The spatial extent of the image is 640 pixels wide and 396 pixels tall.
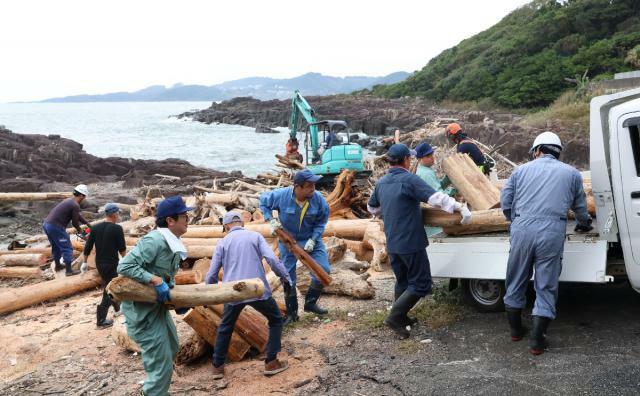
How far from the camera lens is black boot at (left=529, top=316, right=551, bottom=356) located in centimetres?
538

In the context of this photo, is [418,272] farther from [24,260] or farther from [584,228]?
[24,260]

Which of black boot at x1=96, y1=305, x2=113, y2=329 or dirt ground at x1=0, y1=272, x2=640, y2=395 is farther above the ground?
dirt ground at x1=0, y1=272, x2=640, y2=395

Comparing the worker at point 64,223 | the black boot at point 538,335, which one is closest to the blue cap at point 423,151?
the black boot at point 538,335

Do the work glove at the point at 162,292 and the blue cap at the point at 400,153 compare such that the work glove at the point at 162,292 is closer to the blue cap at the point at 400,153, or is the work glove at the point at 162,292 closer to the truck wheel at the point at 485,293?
the blue cap at the point at 400,153

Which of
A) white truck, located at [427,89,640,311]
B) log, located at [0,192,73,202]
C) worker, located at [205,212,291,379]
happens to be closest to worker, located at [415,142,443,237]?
white truck, located at [427,89,640,311]

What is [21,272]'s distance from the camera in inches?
478

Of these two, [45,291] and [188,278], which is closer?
[188,278]

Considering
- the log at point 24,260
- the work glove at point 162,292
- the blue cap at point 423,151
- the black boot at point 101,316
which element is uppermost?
the blue cap at point 423,151

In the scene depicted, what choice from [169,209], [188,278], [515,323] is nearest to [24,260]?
[188,278]

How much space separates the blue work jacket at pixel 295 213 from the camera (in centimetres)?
705

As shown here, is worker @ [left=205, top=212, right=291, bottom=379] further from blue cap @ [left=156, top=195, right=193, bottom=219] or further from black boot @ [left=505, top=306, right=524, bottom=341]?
black boot @ [left=505, top=306, right=524, bottom=341]

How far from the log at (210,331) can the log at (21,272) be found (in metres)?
7.25

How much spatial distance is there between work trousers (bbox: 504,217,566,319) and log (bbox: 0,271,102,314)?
25.9ft

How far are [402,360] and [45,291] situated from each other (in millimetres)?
6956
